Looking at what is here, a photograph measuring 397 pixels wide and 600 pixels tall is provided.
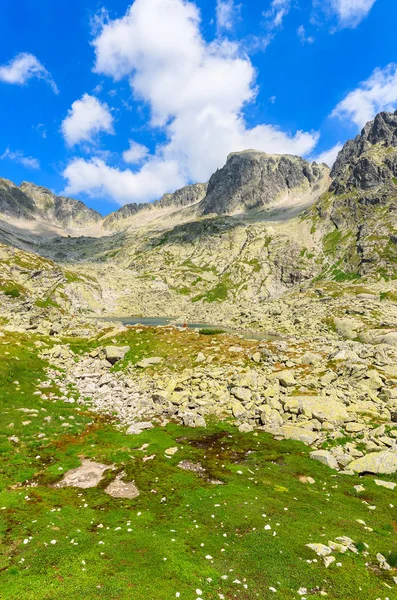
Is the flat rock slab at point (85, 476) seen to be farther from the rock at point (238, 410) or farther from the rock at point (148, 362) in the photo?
the rock at point (148, 362)

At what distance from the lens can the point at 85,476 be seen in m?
23.9

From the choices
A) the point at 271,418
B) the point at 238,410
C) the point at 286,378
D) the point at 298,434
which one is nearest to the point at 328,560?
the point at 298,434

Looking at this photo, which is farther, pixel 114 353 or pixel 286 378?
pixel 114 353

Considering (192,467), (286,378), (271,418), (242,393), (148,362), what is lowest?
(192,467)

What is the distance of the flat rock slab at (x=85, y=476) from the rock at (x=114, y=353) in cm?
2788

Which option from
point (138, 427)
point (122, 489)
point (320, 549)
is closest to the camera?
point (320, 549)

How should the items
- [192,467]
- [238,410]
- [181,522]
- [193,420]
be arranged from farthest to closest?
[238,410] → [193,420] → [192,467] → [181,522]

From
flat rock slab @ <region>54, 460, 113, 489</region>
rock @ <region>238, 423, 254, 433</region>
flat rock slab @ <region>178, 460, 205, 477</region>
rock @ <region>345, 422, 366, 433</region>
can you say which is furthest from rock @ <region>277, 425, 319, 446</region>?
flat rock slab @ <region>54, 460, 113, 489</region>

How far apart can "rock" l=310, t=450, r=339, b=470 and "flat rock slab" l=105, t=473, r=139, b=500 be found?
15325 mm

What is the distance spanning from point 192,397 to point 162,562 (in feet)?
82.3

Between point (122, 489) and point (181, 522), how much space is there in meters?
5.65

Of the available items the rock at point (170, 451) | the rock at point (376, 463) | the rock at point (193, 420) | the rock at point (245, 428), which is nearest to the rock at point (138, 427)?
the rock at point (193, 420)

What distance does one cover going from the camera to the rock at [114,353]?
175 ft

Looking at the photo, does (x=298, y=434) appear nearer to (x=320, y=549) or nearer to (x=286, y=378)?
(x=286, y=378)
